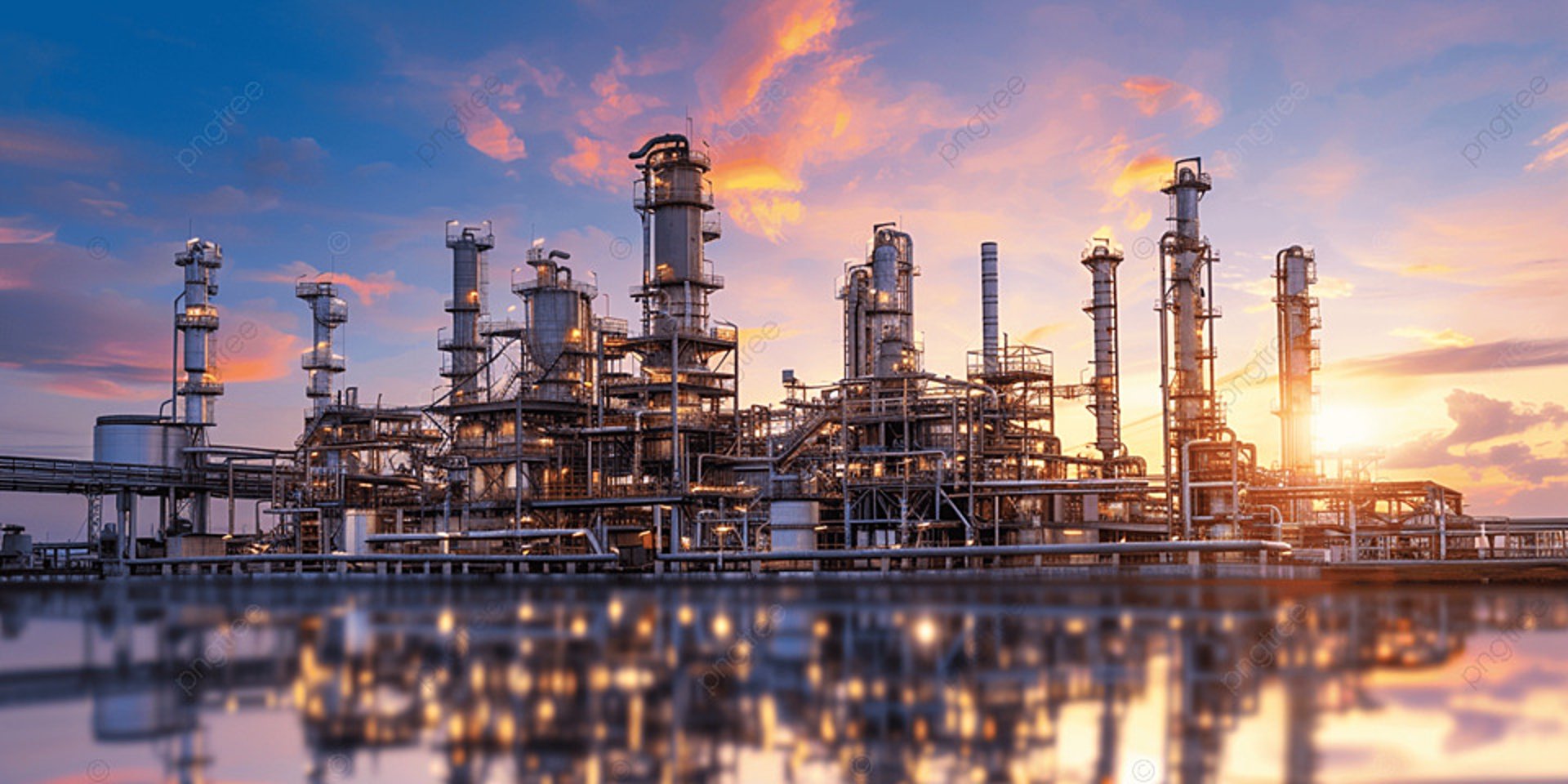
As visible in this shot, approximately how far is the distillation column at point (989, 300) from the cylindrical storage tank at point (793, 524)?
27281 mm

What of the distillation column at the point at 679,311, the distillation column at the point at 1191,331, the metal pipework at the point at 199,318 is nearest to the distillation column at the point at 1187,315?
the distillation column at the point at 1191,331

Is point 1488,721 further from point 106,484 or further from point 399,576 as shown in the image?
point 106,484

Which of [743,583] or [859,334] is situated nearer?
[743,583]

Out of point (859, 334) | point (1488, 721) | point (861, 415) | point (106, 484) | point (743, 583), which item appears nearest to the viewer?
point (1488, 721)

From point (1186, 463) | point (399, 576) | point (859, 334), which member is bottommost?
point (399, 576)

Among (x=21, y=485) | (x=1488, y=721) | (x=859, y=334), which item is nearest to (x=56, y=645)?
(x=1488, y=721)

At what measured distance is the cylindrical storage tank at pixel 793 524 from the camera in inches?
2090

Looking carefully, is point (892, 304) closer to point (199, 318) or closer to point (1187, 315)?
point (1187, 315)

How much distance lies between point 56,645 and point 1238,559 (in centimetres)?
4497

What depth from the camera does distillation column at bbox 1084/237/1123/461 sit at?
82.6 meters

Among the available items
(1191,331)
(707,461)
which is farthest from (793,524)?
(1191,331)

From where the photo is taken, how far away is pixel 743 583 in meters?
41.8

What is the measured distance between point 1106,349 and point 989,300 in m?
9.42

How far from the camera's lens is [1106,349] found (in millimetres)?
84000
